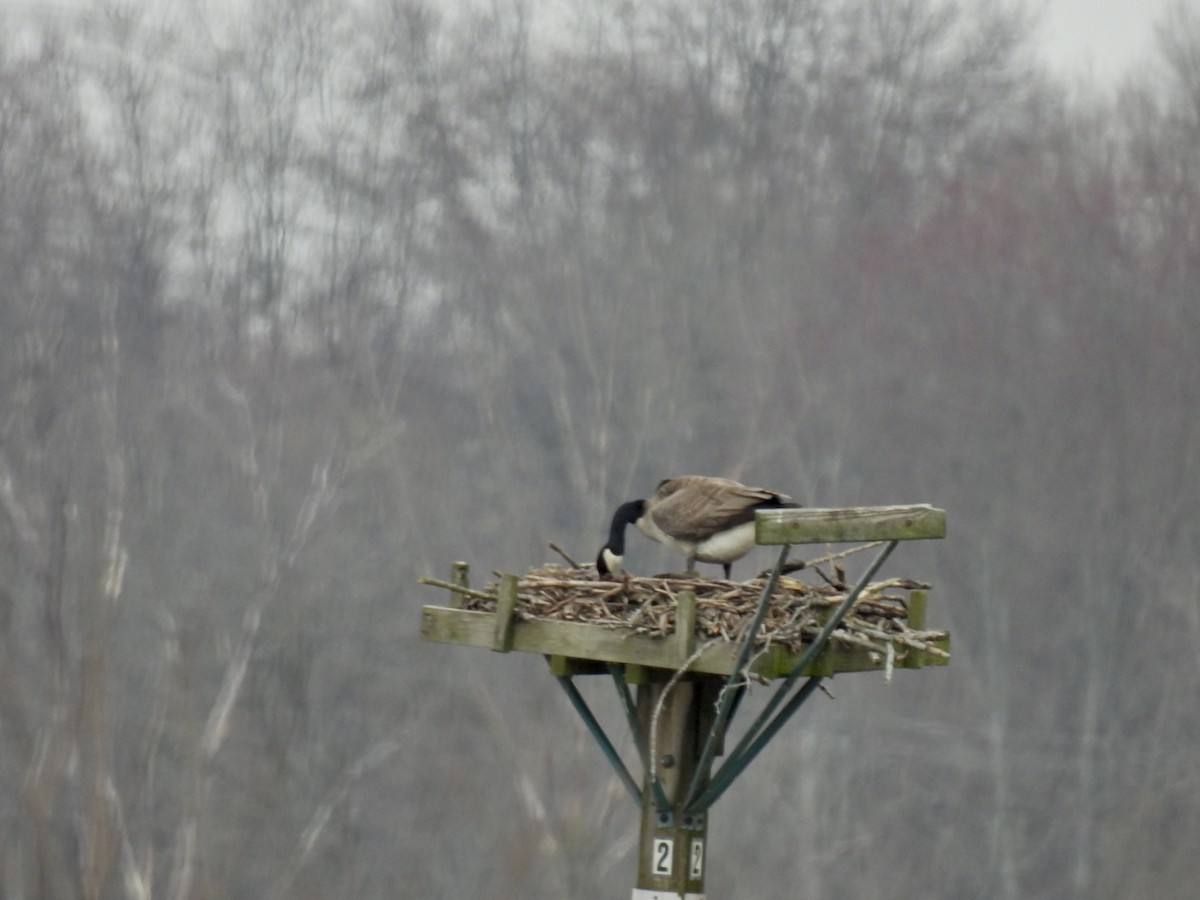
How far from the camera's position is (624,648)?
5.23 metres

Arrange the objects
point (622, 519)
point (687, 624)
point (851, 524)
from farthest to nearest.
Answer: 1. point (622, 519)
2. point (687, 624)
3. point (851, 524)

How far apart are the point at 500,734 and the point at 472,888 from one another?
1.48 metres

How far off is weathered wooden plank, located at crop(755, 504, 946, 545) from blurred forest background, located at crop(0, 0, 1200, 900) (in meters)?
11.7

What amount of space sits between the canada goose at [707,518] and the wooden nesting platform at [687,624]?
0.31 m

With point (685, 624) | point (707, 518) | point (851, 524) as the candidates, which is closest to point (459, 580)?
point (707, 518)

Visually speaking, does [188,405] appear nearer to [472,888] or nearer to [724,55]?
[472,888]

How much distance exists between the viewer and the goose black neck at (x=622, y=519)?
6.32 m

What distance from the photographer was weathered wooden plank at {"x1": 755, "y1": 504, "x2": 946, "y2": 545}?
14.3 ft

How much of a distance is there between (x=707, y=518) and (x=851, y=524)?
1354 mm

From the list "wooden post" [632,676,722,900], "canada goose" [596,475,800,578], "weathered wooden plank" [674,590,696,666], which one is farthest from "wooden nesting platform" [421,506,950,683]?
"canada goose" [596,475,800,578]

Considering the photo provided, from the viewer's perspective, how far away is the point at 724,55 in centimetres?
1817

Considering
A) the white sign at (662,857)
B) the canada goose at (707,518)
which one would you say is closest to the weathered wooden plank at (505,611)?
the canada goose at (707,518)

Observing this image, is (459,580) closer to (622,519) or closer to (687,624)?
(622,519)

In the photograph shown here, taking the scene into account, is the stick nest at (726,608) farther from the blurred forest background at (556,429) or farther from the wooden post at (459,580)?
the blurred forest background at (556,429)
